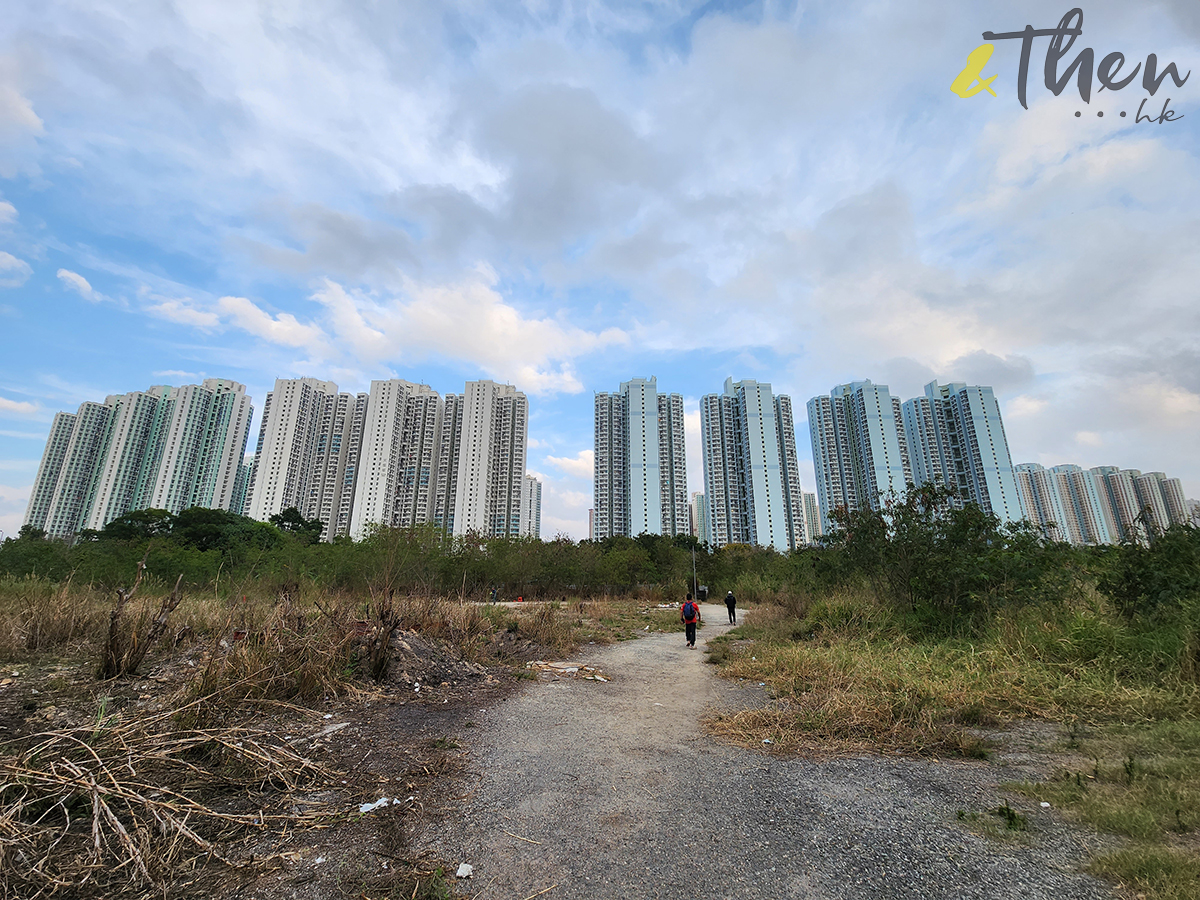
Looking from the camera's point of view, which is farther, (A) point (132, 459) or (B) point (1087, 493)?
(A) point (132, 459)

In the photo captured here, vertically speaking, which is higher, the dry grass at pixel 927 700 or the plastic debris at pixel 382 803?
the dry grass at pixel 927 700

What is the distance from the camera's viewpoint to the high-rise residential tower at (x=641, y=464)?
59562 mm

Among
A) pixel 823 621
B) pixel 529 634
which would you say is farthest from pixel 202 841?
pixel 823 621

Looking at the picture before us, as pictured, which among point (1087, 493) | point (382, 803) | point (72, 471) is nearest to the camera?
point (382, 803)

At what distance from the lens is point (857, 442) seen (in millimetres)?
48750

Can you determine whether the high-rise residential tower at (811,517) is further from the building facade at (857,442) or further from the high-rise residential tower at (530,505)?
the high-rise residential tower at (530,505)

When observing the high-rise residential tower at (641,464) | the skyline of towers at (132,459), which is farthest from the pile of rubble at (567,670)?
the skyline of towers at (132,459)

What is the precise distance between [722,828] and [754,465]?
56.4 metres

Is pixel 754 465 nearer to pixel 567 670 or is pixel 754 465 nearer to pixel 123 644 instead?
pixel 567 670

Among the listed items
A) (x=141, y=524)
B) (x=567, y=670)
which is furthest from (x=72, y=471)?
(x=567, y=670)

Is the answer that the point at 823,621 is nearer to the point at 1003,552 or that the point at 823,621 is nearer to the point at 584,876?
the point at 1003,552

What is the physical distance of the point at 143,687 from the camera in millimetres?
5715

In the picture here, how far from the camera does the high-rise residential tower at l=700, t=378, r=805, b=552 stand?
186 ft

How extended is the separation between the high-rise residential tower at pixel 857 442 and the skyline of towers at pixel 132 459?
231 feet
